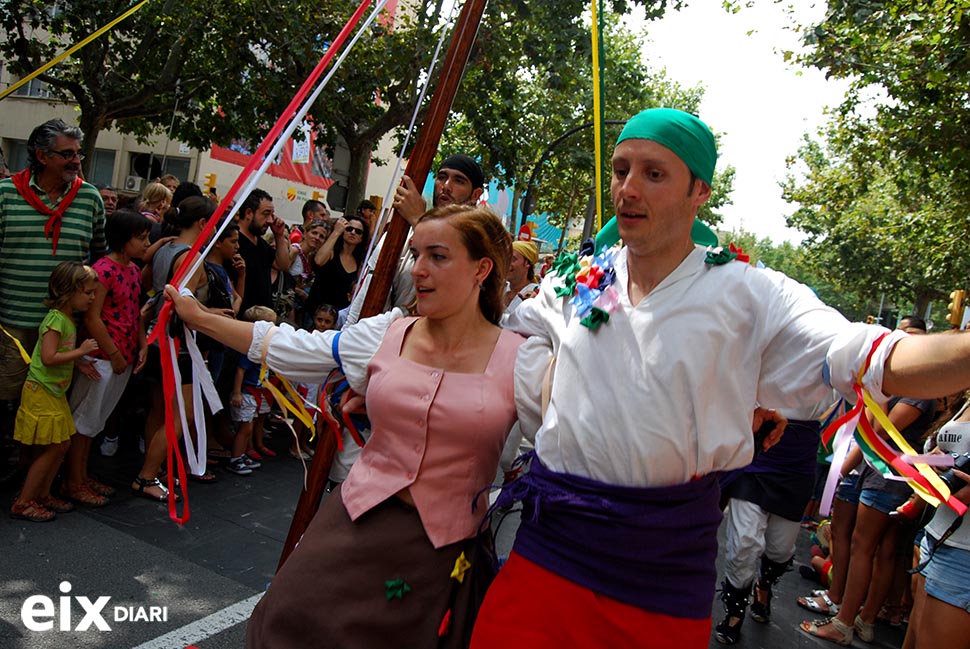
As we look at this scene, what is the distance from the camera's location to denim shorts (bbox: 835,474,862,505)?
18.2 feet

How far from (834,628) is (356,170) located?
1128 centimetres

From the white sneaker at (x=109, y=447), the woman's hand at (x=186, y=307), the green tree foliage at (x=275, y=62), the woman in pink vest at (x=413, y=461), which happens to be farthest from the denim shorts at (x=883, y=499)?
the green tree foliage at (x=275, y=62)

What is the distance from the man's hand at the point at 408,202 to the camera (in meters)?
3.01

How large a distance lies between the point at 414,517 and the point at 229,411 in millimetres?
4678

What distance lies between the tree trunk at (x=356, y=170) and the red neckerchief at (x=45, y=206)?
8946mm

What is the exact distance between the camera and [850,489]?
221 inches

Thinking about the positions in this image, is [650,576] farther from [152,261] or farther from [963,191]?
[963,191]

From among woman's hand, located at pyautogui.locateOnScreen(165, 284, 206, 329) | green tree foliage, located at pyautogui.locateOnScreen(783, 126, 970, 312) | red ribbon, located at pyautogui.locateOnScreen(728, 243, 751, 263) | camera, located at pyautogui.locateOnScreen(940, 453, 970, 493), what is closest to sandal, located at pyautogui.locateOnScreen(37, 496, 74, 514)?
woman's hand, located at pyautogui.locateOnScreen(165, 284, 206, 329)

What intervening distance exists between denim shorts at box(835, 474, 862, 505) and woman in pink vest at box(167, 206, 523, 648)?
4034 millimetres

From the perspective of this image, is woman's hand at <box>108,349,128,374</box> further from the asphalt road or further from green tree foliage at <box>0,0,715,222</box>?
green tree foliage at <box>0,0,715,222</box>

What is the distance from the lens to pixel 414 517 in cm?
233

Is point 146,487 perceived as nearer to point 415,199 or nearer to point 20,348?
point 20,348

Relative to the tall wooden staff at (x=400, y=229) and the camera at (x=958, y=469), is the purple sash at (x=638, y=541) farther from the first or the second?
the camera at (x=958, y=469)

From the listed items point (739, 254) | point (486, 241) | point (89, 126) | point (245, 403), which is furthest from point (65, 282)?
point (89, 126)
